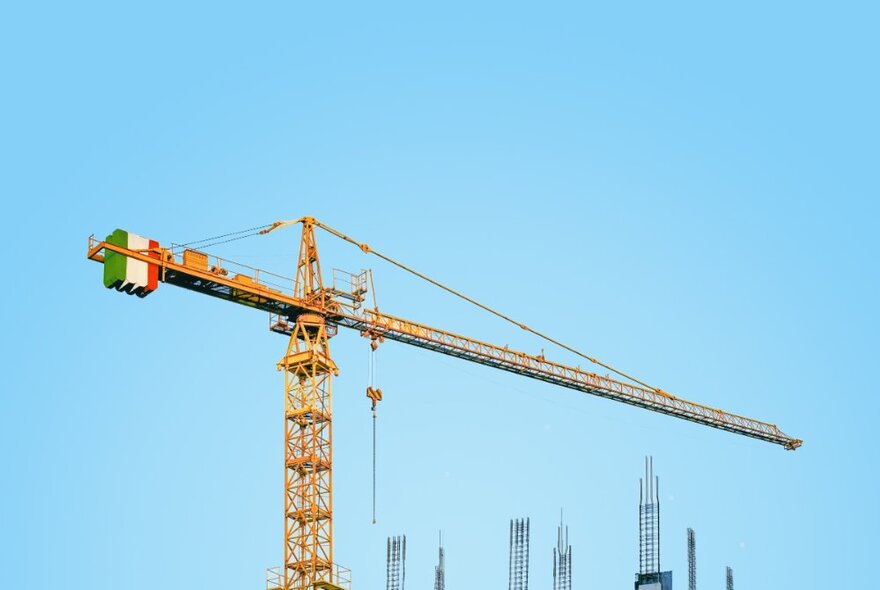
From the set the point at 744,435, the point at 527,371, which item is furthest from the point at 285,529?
the point at 744,435

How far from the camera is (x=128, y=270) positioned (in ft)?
414

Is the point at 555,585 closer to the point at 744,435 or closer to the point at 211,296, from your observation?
the point at 211,296

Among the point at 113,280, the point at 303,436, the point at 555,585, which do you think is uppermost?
the point at 113,280

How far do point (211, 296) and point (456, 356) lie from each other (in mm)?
30893

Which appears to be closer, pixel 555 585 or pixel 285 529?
pixel 285 529

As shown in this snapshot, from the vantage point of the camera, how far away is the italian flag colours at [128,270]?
126 m

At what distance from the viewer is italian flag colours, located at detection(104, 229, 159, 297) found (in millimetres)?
126062

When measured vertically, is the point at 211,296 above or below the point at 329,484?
above

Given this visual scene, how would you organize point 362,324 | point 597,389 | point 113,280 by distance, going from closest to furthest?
point 113,280 < point 362,324 < point 597,389

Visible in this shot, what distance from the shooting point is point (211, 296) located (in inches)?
5251

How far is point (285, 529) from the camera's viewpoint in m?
133

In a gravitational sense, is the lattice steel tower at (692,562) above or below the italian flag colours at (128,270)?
below

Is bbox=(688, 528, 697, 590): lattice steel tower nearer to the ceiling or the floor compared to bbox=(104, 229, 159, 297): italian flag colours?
nearer to the floor

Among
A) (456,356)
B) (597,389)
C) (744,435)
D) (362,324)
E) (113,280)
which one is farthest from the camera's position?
(744,435)
